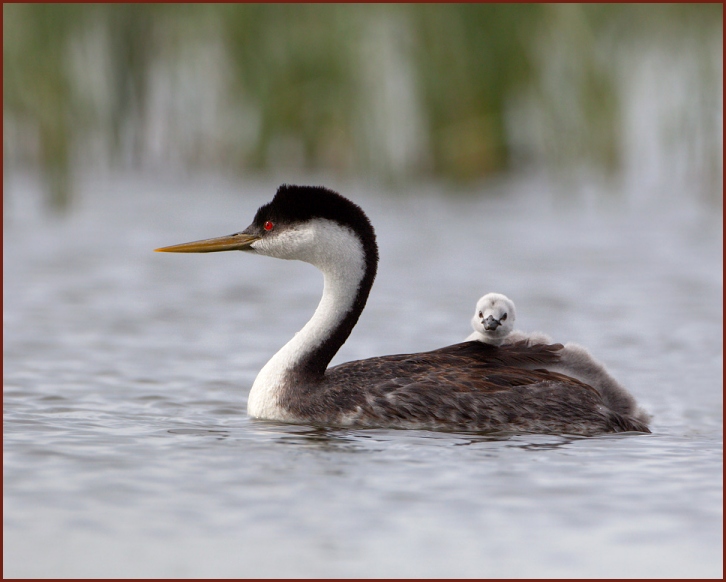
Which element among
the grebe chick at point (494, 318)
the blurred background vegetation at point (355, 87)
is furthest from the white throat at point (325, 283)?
the blurred background vegetation at point (355, 87)

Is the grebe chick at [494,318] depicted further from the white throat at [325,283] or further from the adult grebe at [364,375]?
the white throat at [325,283]

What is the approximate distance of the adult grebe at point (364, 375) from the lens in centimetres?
744

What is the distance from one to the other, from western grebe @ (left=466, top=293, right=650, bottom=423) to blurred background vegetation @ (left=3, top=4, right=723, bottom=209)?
7.10 meters

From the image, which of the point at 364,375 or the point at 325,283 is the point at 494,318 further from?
the point at 325,283

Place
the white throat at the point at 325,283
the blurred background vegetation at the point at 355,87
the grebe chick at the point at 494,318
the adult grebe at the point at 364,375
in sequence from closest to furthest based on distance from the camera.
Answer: the adult grebe at the point at 364,375 → the grebe chick at the point at 494,318 → the white throat at the point at 325,283 → the blurred background vegetation at the point at 355,87

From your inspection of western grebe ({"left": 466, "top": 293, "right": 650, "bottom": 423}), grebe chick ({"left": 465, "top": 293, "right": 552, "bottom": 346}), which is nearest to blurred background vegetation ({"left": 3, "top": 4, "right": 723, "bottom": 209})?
western grebe ({"left": 466, "top": 293, "right": 650, "bottom": 423})

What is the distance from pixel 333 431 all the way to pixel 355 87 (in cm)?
848

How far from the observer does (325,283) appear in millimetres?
7852

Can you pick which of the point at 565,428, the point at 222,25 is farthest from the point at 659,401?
the point at 222,25

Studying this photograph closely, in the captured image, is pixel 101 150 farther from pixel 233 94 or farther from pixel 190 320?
pixel 190 320

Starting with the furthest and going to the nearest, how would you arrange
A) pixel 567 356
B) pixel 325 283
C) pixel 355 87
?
pixel 355 87
pixel 567 356
pixel 325 283

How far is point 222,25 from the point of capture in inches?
679

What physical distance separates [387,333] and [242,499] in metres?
5.05

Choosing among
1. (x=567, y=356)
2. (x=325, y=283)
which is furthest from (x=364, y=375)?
(x=567, y=356)
